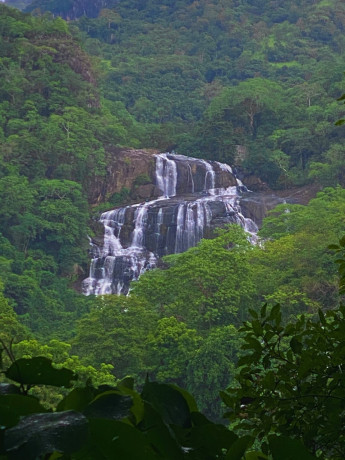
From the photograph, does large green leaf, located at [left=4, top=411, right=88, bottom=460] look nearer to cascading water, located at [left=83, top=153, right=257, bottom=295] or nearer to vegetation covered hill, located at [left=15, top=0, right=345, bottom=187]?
cascading water, located at [left=83, top=153, right=257, bottom=295]

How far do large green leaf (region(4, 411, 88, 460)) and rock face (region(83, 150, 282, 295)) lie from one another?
2054cm

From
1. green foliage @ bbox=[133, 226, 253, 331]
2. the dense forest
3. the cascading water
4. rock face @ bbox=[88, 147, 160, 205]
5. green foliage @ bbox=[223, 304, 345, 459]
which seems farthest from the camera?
rock face @ bbox=[88, 147, 160, 205]

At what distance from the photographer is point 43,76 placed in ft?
92.4

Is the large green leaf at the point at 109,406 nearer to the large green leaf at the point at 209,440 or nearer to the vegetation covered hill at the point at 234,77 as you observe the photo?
the large green leaf at the point at 209,440

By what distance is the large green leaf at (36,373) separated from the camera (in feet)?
2.02

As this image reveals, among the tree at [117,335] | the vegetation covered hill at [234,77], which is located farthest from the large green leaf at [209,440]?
the vegetation covered hill at [234,77]

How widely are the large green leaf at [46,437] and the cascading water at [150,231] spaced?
2049cm

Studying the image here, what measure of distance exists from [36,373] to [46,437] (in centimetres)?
11

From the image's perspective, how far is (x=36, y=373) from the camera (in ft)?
2.05

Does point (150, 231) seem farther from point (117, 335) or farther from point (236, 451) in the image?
point (236, 451)

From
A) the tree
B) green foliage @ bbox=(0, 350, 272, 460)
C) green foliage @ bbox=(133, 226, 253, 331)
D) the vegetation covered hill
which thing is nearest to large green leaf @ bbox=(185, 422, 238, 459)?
green foliage @ bbox=(0, 350, 272, 460)

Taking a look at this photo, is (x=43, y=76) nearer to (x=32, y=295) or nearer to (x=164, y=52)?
(x=32, y=295)

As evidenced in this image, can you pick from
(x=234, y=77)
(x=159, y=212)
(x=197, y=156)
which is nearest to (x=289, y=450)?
(x=159, y=212)

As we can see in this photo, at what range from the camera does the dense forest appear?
1.85m
